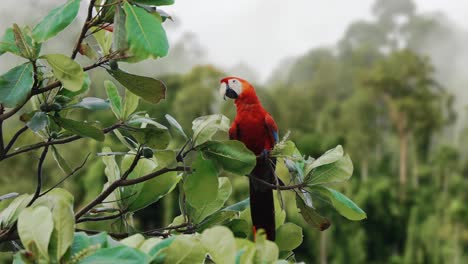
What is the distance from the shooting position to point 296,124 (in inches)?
396

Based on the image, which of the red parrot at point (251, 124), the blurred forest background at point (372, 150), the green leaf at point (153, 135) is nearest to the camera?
the green leaf at point (153, 135)

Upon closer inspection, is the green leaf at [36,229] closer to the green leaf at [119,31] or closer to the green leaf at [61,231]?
the green leaf at [61,231]

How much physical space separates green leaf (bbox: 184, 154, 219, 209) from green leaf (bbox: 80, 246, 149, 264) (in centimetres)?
17

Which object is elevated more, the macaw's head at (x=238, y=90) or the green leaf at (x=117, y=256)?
the macaw's head at (x=238, y=90)

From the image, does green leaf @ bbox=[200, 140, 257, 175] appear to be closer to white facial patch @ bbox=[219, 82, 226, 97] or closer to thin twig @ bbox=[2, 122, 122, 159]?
thin twig @ bbox=[2, 122, 122, 159]

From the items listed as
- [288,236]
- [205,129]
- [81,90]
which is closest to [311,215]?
[288,236]

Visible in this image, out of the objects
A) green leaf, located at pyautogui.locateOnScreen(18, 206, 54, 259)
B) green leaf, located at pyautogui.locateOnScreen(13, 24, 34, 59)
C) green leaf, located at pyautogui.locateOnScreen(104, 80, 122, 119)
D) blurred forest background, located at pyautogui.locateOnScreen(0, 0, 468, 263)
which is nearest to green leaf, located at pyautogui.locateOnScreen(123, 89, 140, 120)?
green leaf, located at pyautogui.locateOnScreen(104, 80, 122, 119)

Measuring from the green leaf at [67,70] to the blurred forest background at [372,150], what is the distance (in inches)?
155

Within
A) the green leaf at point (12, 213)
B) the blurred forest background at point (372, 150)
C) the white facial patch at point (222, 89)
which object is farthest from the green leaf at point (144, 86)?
the blurred forest background at point (372, 150)

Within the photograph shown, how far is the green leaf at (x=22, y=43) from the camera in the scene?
1.60 ft

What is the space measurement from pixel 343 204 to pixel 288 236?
105 mm

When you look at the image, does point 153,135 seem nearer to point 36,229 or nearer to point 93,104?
point 93,104

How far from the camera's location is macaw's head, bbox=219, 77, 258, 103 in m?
0.85

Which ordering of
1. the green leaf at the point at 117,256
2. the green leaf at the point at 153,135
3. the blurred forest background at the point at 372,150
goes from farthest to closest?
1. the blurred forest background at the point at 372,150
2. the green leaf at the point at 153,135
3. the green leaf at the point at 117,256
